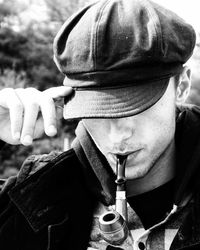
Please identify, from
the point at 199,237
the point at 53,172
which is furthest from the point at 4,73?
the point at 199,237

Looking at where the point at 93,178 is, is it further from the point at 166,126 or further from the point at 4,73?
the point at 4,73

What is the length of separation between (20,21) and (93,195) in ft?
31.3

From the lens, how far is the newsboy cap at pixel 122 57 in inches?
80.2

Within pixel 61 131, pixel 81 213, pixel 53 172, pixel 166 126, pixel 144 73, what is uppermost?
pixel 144 73

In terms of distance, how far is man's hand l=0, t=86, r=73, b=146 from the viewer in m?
2.04

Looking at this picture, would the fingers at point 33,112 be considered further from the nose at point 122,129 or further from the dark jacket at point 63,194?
the dark jacket at point 63,194

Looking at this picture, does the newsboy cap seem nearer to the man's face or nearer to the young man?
the young man

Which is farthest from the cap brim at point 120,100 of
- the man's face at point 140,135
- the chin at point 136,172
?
the chin at point 136,172

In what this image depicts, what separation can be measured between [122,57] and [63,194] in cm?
90

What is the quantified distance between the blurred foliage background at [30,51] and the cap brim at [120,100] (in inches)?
276

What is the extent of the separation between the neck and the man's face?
94 mm

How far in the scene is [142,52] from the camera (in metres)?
2.01

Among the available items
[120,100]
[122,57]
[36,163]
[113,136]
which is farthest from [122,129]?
[36,163]

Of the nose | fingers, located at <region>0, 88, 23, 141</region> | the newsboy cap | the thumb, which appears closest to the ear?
the newsboy cap
